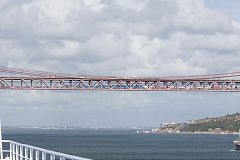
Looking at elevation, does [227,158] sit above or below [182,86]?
below

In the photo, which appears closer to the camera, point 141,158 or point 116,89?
point 116,89

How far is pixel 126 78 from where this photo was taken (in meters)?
73.2

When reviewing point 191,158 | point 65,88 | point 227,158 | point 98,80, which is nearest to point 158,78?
point 98,80

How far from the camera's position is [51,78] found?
7175 centimetres

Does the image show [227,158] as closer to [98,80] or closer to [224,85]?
[224,85]

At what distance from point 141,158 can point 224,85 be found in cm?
1804

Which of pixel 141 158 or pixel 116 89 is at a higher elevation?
pixel 116 89

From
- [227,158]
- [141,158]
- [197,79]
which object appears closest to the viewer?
[197,79]

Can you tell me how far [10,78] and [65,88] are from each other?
22.9 feet

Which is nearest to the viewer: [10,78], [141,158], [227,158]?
[10,78]

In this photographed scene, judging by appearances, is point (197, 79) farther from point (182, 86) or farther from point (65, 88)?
point (65, 88)

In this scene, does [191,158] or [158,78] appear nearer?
[158,78]

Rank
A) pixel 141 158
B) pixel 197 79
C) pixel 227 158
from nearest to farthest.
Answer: pixel 197 79
pixel 141 158
pixel 227 158

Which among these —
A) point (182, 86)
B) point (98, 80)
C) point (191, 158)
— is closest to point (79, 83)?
point (98, 80)
